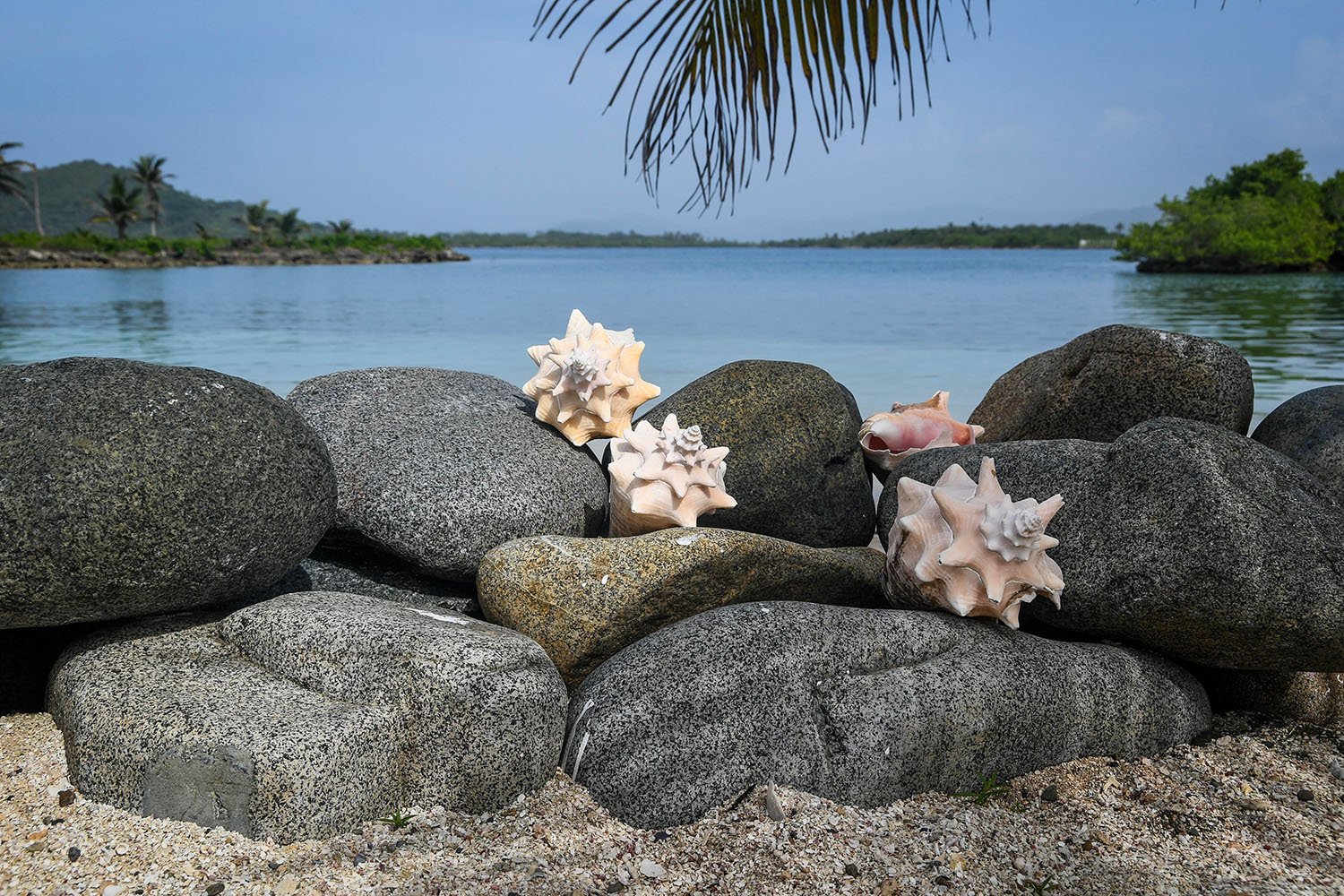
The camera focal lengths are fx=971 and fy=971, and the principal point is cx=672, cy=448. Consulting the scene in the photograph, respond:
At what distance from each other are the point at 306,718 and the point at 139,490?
37.6 inches

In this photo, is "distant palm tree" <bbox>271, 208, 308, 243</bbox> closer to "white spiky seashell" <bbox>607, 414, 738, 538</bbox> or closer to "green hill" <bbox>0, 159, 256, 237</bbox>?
"green hill" <bbox>0, 159, 256, 237</bbox>

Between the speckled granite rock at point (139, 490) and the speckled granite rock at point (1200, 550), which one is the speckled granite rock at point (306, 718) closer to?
the speckled granite rock at point (139, 490)

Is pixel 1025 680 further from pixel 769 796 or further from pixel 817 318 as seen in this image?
pixel 817 318

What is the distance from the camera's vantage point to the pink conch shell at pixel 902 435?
5.79m

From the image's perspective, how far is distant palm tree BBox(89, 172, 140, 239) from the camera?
79.1 metres

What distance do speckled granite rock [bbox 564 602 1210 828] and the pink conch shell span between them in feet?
7.18

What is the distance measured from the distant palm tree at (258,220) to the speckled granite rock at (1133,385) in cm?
9929

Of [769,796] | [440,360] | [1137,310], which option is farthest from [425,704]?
[1137,310]

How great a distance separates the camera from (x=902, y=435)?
5.82m

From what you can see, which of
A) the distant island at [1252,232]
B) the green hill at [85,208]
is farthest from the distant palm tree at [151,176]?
the distant island at [1252,232]

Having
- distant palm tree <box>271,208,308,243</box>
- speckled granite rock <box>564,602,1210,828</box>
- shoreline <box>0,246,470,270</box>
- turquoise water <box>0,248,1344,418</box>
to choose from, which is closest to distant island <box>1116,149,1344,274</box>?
turquoise water <box>0,248,1344,418</box>

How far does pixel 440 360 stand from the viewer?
1780 centimetres

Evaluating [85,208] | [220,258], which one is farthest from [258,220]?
[85,208]

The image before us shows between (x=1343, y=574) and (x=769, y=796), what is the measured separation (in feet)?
7.49
